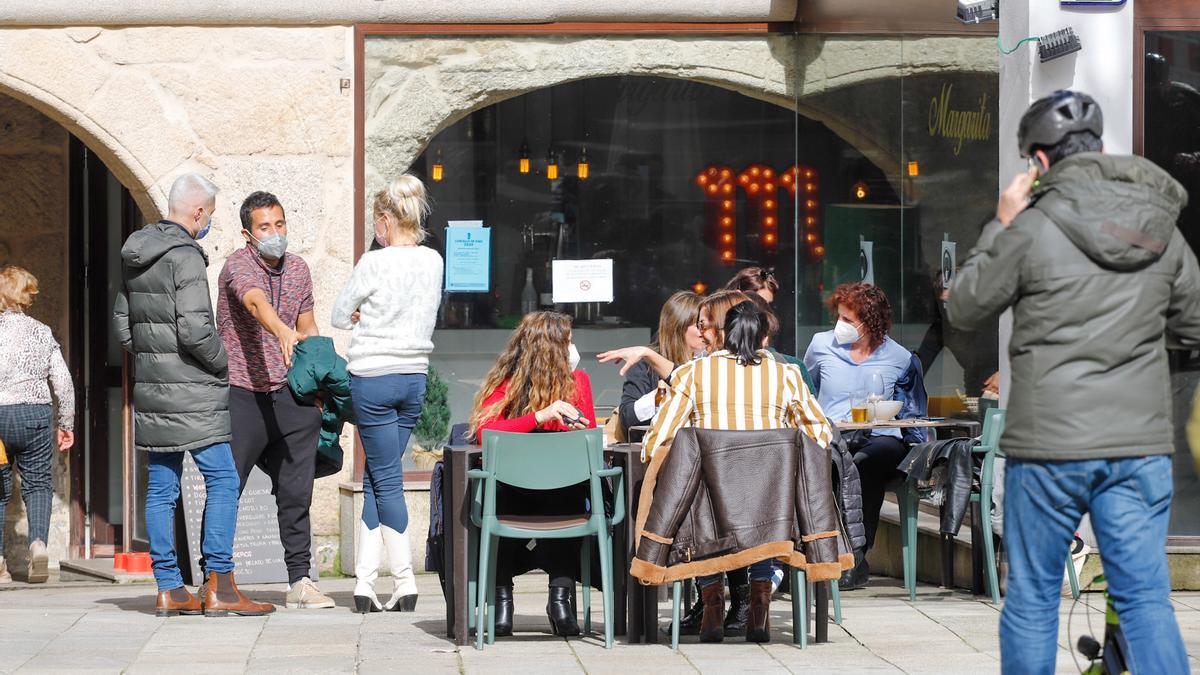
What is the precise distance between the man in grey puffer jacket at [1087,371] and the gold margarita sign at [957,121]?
3.65 m

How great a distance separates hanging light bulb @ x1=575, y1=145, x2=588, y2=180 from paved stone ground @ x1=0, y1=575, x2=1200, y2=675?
3191 millimetres

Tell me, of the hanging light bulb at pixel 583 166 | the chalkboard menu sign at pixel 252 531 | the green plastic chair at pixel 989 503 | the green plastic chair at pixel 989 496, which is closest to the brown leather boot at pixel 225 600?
the chalkboard menu sign at pixel 252 531

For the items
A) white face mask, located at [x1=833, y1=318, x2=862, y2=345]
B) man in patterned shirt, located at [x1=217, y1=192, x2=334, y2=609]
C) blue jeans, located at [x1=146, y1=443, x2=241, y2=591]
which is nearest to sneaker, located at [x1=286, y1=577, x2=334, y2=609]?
man in patterned shirt, located at [x1=217, y1=192, x2=334, y2=609]

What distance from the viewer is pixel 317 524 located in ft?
29.9

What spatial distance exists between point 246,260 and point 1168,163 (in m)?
3.88

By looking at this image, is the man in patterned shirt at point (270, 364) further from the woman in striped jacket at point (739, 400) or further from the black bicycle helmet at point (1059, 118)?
the black bicycle helmet at point (1059, 118)

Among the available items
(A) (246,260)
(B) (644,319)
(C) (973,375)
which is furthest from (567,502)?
(B) (644,319)

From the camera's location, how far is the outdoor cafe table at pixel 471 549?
20.5 feet

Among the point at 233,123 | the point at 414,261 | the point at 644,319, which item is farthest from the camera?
the point at 644,319

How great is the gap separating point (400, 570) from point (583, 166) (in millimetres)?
3497

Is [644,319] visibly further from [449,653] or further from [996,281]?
[996,281]

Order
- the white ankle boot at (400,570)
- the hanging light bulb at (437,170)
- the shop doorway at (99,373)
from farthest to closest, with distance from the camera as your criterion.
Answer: the shop doorway at (99,373) < the hanging light bulb at (437,170) < the white ankle boot at (400,570)

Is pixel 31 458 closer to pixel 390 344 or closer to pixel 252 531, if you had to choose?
pixel 252 531

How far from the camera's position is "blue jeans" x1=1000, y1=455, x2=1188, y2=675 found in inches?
159
